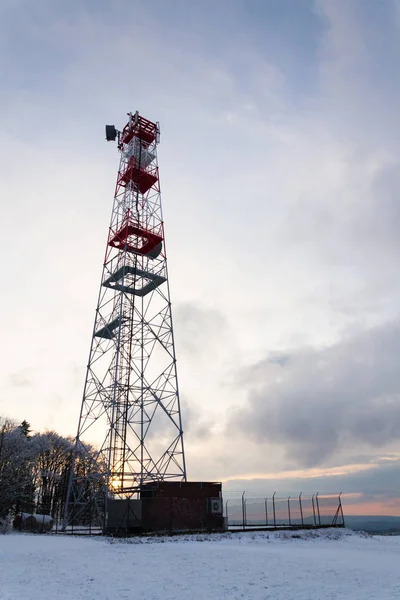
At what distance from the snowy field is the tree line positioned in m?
30.7

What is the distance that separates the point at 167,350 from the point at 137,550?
2057cm

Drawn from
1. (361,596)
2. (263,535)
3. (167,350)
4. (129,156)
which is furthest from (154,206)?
(361,596)

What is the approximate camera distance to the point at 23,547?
24.3m

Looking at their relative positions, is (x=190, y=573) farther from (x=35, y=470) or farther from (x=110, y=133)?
(x=35, y=470)

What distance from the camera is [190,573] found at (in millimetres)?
15898

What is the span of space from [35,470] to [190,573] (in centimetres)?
5582

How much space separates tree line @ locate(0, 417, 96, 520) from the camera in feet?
173

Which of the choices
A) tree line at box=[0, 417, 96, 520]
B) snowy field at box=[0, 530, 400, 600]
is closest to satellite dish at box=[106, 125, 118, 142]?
tree line at box=[0, 417, 96, 520]

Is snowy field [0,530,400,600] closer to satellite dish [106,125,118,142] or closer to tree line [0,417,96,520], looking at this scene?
tree line [0,417,96,520]

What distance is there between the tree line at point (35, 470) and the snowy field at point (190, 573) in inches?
1209

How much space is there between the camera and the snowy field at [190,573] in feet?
41.3

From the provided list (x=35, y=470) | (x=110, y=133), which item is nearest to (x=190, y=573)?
(x=110, y=133)

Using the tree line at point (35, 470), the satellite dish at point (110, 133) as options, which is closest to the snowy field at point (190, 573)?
the tree line at point (35, 470)

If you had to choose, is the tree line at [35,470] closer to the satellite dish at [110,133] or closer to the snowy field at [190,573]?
the snowy field at [190,573]
